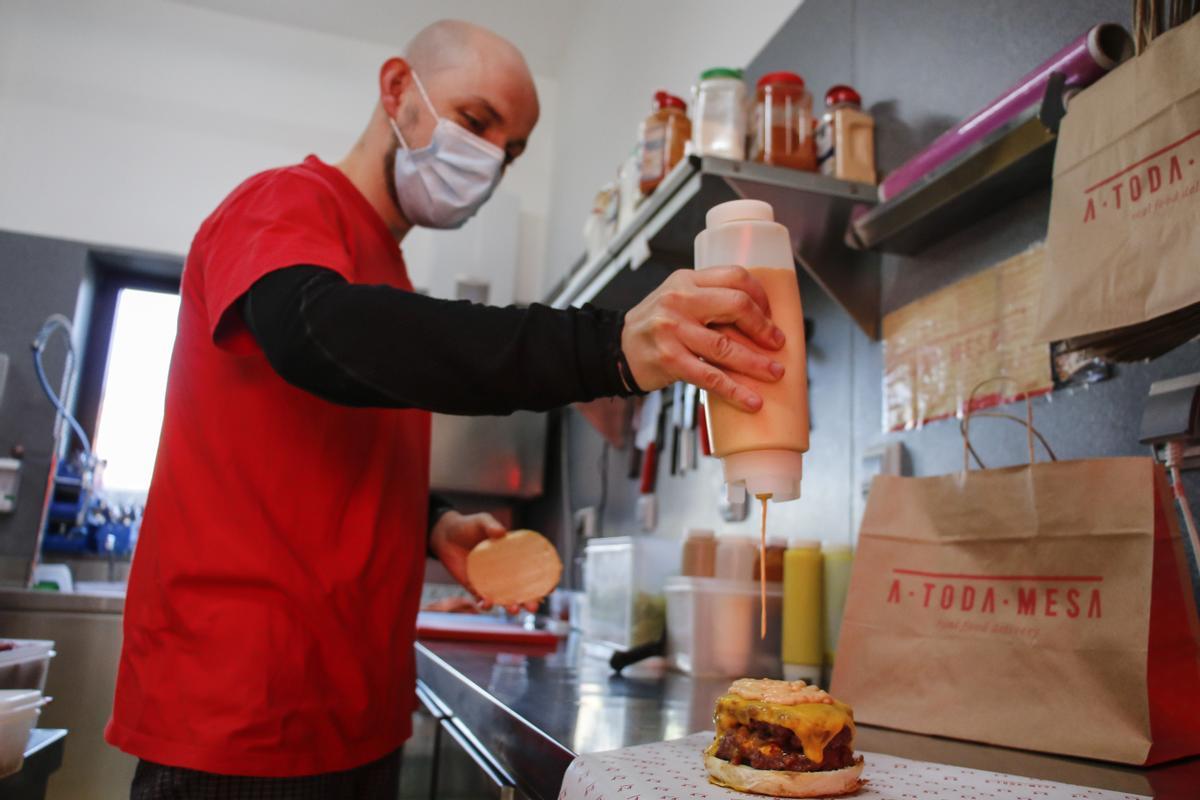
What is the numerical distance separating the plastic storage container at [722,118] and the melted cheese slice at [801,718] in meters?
1.07

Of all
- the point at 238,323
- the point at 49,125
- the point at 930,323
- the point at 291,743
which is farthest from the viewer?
the point at 49,125

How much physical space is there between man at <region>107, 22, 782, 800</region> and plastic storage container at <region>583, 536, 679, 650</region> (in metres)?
0.59

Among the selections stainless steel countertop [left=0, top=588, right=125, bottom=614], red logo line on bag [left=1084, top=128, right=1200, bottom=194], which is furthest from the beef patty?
stainless steel countertop [left=0, top=588, right=125, bottom=614]

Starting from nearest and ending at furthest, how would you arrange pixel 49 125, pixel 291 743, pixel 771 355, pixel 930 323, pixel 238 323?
pixel 771 355 → pixel 238 323 → pixel 291 743 → pixel 930 323 → pixel 49 125

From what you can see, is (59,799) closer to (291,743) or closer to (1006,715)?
(291,743)

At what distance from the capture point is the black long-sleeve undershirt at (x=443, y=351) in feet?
2.24

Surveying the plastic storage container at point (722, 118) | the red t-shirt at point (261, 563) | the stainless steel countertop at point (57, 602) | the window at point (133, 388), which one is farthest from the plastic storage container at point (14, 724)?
the window at point (133, 388)

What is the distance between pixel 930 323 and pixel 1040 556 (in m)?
0.56

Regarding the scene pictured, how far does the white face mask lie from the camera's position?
123 centimetres

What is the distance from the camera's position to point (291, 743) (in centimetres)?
93

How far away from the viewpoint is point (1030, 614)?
34.4 inches

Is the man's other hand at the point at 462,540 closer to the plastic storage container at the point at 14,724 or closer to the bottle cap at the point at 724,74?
the plastic storage container at the point at 14,724

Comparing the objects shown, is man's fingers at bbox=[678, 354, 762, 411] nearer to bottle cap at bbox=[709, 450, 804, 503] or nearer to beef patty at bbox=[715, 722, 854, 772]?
bottle cap at bbox=[709, 450, 804, 503]

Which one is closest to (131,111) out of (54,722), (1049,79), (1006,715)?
(54,722)
